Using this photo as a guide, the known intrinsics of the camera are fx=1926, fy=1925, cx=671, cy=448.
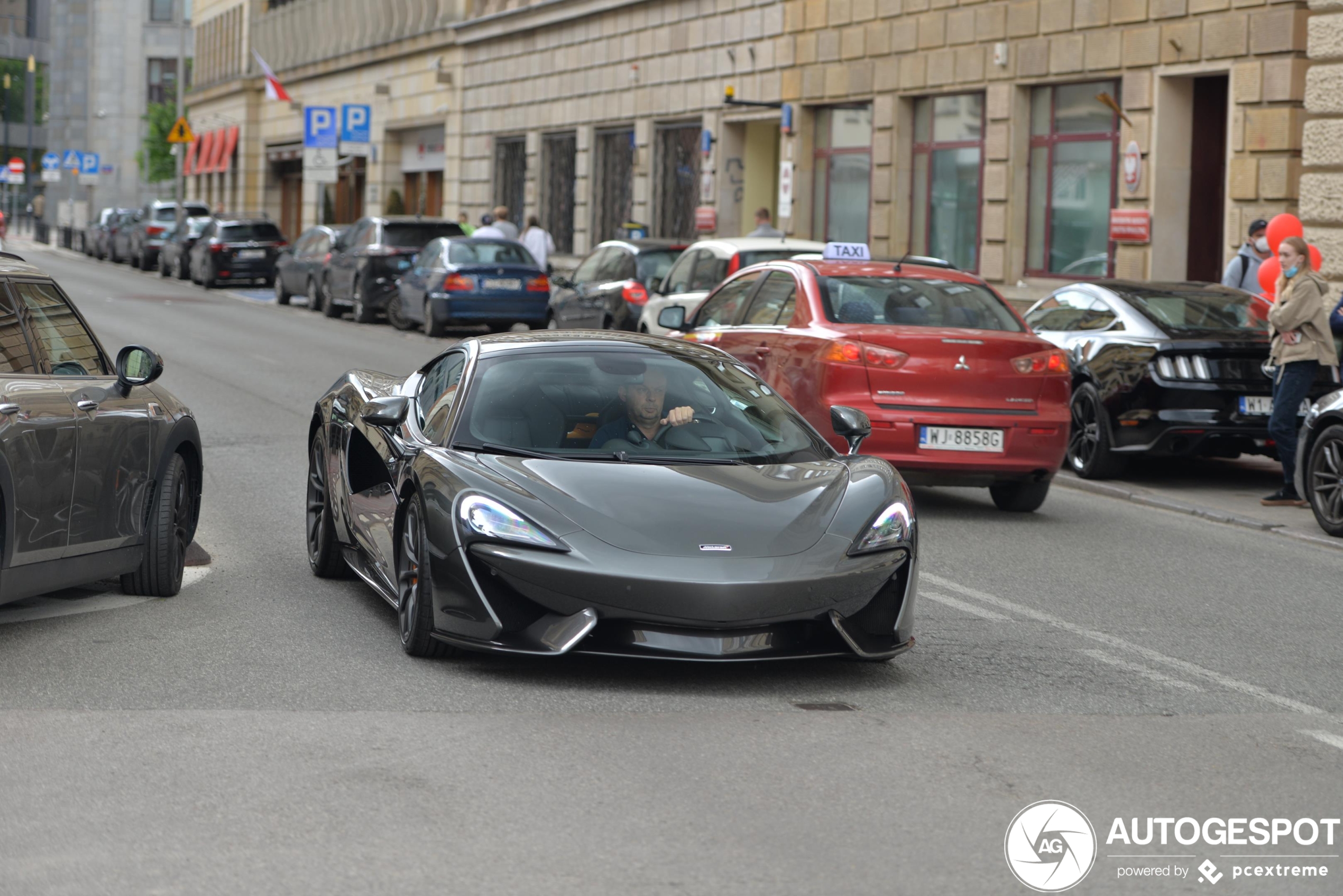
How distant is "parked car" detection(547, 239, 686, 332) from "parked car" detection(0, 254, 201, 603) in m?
14.0

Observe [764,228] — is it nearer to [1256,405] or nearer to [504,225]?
[504,225]

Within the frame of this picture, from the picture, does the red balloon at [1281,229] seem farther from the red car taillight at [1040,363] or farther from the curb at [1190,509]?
the red car taillight at [1040,363]

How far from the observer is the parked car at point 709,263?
1877 cm

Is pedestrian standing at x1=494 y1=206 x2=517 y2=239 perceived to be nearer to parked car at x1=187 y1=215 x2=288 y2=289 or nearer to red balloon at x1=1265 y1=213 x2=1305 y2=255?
parked car at x1=187 y1=215 x2=288 y2=289

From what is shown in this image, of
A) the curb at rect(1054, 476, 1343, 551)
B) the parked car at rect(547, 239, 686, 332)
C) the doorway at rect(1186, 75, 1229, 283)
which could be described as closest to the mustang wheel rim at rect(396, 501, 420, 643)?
the curb at rect(1054, 476, 1343, 551)

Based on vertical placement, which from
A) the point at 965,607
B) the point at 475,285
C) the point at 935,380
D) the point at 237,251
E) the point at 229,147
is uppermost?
the point at 229,147

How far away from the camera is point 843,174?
100 feet

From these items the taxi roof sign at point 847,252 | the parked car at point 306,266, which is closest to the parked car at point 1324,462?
the taxi roof sign at point 847,252

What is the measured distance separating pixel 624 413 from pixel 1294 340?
22.0 ft

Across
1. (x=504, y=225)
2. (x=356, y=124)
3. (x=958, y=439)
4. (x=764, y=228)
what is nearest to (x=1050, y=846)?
(x=958, y=439)

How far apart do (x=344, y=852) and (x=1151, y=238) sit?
1962 centimetres

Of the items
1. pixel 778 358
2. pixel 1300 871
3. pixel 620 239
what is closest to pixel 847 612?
pixel 1300 871

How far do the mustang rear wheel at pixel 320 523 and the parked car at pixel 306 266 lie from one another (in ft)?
83.9

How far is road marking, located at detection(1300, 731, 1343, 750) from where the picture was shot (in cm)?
612
